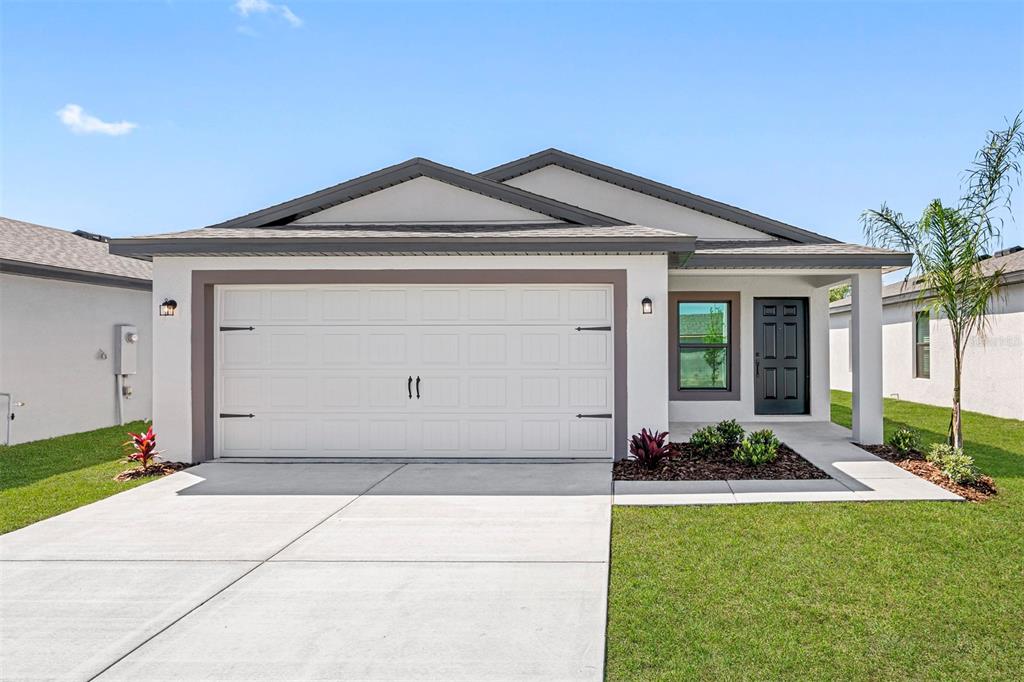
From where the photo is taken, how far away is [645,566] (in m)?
4.39

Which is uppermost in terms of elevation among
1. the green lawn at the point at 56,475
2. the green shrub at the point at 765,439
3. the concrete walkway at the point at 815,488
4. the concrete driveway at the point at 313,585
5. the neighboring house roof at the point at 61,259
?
the neighboring house roof at the point at 61,259

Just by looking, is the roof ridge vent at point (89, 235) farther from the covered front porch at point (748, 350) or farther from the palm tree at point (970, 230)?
the palm tree at point (970, 230)

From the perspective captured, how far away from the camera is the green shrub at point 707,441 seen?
26.9 feet

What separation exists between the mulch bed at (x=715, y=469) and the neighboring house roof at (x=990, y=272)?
5865 mm

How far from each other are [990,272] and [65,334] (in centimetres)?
1983

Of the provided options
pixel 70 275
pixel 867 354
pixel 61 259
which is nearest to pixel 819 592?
pixel 867 354

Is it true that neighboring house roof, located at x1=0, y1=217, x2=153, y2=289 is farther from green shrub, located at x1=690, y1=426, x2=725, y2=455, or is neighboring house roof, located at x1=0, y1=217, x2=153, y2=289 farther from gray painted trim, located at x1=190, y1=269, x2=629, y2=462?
green shrub, located at x1=690, y1=426, x2=725, y2=455

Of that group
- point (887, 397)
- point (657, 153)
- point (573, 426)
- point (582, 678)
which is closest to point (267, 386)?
point (573, 426)

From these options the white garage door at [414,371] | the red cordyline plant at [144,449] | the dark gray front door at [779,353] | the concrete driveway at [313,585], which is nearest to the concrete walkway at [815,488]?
the concrete driveway at [313,585]

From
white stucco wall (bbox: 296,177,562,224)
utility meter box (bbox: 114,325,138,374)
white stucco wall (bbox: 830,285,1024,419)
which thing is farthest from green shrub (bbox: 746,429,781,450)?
utility meter box (bbox: 114,325,138,374)

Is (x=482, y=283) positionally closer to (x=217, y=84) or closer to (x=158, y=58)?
(x=217, y=84)

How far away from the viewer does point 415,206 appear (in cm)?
899

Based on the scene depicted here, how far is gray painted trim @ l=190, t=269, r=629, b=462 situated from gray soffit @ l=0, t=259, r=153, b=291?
418cm

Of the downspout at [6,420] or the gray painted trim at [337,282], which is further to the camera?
the downspout at [6,420]
